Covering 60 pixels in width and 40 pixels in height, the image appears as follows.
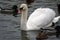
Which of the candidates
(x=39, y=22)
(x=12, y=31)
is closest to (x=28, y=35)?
(x=12, y=31)

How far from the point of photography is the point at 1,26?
17500 millimetres

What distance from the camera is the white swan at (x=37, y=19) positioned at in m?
17.2

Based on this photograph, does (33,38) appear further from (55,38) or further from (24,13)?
(24,13)

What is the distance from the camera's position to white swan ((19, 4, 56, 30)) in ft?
56.4

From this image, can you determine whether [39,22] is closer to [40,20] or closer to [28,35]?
[40,20]

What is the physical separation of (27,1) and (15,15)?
21.9ft

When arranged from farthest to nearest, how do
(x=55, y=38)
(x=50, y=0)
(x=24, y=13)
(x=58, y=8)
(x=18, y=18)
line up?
(x=50, y=0), (x=58, y=8), (x=18, y=18), (x=24, y=13), (x=55, y=38)

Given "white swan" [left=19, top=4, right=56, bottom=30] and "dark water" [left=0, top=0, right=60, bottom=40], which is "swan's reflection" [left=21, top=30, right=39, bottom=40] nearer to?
"dark water" [left=0, top=0, right=60, bottom=40]

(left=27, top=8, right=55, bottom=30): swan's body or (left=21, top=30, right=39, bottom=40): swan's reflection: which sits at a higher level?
(left=27, top=8, right=55, bottom=30): swan's body

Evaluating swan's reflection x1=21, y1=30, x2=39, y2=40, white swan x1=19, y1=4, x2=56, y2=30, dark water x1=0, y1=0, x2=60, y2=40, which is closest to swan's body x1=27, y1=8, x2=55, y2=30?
white swan x1=19, y1=4, x2=56, y2=30

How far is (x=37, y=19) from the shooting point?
17.5 m

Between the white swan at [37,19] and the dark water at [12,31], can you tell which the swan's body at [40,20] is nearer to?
the white swan at [37,19]

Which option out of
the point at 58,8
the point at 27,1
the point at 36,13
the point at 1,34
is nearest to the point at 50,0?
the point at 27,1

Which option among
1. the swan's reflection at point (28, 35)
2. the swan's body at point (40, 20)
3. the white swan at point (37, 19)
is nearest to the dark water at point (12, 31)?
the swan's reflection at point (28, 35)
